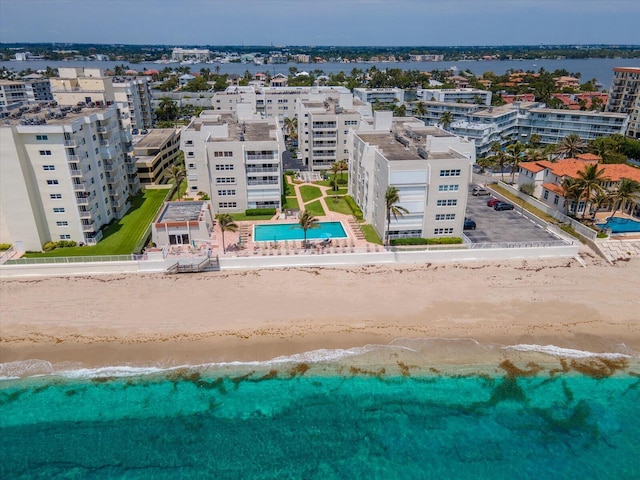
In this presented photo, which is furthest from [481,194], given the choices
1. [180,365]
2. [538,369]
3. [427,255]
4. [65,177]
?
[65,177]

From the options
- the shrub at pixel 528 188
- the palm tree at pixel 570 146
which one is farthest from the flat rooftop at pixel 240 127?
the palm tree at pixel 570 146

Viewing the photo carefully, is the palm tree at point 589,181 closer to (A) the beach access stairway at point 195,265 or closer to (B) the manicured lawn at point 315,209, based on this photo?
(B) the manicured lawn at point 315,209

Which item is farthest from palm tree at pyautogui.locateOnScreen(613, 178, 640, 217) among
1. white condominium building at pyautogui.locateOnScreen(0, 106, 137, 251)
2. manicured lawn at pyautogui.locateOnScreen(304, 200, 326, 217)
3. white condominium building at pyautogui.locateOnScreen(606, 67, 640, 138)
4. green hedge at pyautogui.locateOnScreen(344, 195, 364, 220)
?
white condominium building at pyautogui.locateOnScreen(606, 67, 640, 138)

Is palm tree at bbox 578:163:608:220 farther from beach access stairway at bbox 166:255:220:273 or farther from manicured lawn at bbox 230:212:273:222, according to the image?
beach access stairway at bbox 166:255:220:273

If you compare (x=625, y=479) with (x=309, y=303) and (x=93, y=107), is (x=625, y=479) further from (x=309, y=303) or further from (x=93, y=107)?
(x=93, y=107)

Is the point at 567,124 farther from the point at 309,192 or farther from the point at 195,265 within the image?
the point at 195,265

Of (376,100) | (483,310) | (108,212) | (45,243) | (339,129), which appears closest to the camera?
(483,310)
